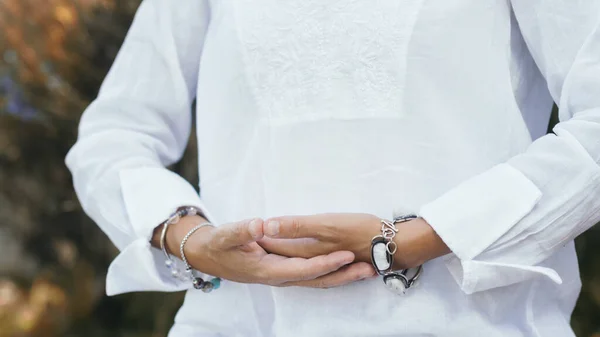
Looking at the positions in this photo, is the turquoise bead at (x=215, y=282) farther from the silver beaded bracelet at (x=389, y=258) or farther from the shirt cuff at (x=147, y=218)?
the silver beaded bracelet at (x=389, y=258)

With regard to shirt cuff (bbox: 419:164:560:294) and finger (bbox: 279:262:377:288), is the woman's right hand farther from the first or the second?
shirt cuff (bbox: 419:164:560:294)

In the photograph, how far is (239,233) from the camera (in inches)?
36.5

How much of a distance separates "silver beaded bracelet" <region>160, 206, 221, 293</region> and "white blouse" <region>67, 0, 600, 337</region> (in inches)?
0.5

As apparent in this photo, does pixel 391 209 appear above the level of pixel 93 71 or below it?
above

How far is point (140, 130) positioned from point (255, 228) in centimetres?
39

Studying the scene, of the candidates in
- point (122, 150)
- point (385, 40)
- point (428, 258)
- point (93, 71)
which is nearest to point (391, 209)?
point (428, 258)

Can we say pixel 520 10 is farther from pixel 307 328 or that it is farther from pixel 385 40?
pixel 307 328

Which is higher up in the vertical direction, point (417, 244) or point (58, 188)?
point (417, 244)

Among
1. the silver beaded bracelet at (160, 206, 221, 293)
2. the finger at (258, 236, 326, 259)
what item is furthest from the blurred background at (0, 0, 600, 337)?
the finger at (258, 236, 326, 259)

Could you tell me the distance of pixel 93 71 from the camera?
206 cm

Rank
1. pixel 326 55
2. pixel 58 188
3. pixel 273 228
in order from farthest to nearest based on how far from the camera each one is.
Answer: pixel 58 188 → pixel 326 55 → pixel 273 228

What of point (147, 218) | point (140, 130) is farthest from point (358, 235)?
Result: point (140, 130)

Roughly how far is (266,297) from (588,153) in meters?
0.44

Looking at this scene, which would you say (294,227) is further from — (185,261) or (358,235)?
(185,261)
